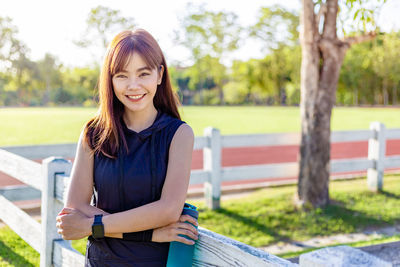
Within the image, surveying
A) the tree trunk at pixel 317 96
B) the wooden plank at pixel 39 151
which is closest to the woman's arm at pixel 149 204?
the wooden plank at pixel 39 151

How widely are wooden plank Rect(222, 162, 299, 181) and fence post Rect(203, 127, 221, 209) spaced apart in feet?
0.73

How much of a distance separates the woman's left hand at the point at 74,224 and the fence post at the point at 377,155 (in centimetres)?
680

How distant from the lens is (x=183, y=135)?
179 centimetres

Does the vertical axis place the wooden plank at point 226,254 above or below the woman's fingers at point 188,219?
below

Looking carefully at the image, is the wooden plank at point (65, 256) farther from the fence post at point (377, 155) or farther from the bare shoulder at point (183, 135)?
the fence post at point (377, 155)

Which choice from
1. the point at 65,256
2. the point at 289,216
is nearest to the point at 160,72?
the point at 65,256

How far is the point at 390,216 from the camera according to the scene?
625 centimetres

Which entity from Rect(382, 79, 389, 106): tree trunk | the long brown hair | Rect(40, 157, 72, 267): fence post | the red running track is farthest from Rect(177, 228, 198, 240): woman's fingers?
Rect(382, 79, 389, 106): tree trunk

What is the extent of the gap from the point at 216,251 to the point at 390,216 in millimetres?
5434

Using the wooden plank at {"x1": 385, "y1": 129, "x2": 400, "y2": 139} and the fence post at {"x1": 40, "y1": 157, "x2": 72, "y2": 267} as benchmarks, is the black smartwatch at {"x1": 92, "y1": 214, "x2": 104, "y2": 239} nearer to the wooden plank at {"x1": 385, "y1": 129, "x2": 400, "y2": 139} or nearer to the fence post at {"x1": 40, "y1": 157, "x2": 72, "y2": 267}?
the fence post at {"x1": 40, "y1": 157, "x2": 72, "y2": 267}

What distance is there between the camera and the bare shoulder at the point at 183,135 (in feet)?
5.82

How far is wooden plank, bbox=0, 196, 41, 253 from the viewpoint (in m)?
3.16

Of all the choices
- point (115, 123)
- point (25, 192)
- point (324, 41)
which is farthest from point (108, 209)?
point (324, 41)

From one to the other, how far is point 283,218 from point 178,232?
15.1 ft
